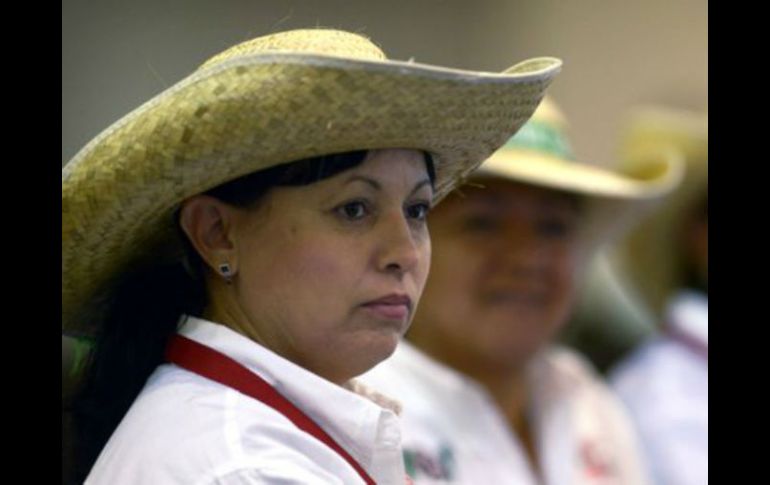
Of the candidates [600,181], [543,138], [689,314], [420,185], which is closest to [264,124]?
[420,185]

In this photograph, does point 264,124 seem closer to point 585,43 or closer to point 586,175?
point 586,175

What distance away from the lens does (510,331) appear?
12.2ft

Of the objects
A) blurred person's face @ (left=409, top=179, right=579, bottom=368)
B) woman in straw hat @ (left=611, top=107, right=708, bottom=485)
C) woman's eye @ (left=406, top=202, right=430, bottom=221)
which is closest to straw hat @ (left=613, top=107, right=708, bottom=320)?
woman in straw hat @ (left=611, top=107, right=708, bottom=485)

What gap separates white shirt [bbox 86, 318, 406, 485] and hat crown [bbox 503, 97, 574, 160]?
184cm

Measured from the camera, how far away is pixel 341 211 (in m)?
1.96

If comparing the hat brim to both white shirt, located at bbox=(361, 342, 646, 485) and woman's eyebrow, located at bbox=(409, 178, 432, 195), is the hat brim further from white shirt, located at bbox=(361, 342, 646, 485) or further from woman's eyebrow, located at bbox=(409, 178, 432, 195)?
woman's eyebrow, located at bbox=(409, 178, 432, 195)

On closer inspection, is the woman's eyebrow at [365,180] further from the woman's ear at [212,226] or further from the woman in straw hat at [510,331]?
the woman in straw hat at [510,331]

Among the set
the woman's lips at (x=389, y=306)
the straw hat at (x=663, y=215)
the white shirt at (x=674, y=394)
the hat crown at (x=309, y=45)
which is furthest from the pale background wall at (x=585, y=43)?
the woman's lips at (x=389, y=306)

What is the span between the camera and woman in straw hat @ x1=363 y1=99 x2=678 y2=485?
354cm

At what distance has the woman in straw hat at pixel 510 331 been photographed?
3545mm

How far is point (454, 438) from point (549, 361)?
610 mm

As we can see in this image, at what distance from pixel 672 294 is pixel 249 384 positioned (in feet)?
9.95
